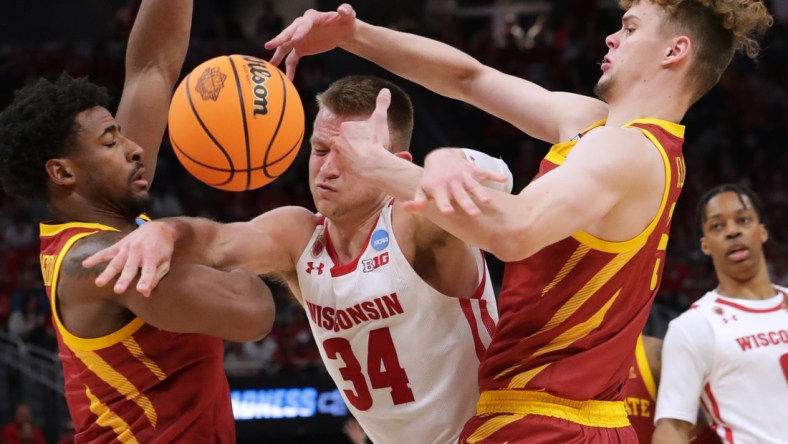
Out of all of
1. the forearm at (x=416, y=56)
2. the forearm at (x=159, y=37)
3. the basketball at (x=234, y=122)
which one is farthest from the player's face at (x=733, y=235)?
the forearm at (x=159, y=37)

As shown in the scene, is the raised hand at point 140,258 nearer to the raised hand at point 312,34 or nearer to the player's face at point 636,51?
the raised hand at point 312,34

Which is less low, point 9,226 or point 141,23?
point 141,23

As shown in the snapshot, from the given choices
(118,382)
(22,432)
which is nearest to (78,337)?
(118,382)

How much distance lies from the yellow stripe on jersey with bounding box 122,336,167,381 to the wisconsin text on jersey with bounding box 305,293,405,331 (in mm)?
640

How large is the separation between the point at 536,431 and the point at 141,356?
1398mm

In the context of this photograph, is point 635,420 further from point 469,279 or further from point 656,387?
→ point 469,279

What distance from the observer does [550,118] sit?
4.08m

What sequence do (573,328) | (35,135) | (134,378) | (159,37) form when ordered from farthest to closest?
1. (159,37)
2. (35,135)
3. (134,378)
4. (573,328)

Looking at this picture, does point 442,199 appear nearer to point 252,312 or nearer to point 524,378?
point 524,378

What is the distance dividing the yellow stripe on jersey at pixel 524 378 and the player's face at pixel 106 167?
153cm

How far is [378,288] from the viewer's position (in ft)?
12.4

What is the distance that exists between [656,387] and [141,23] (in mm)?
3566

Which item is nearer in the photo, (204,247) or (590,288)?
(590,288)

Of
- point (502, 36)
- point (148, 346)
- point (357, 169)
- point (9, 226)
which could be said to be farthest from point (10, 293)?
point (357, 169)
